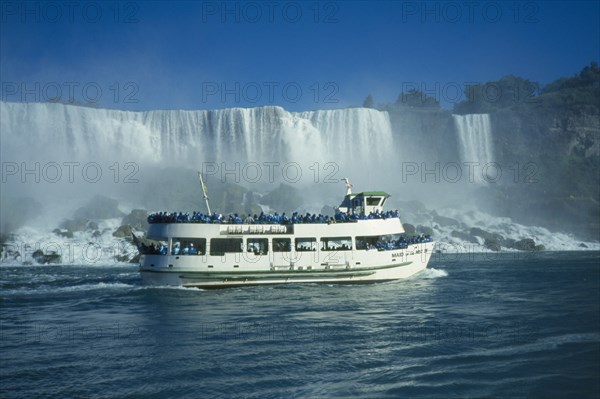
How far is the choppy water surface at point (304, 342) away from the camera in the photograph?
9461 mm

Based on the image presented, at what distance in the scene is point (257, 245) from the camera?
2422cm

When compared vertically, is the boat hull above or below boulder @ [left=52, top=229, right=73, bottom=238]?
below

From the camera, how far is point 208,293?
22.0 metres

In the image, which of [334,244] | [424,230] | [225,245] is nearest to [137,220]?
[225,245]

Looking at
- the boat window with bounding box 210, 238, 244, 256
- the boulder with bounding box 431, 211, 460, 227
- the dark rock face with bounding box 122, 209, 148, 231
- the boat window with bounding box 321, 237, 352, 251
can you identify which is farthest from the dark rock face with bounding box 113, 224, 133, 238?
the boulder with bounding box 431, 211, 460, 227

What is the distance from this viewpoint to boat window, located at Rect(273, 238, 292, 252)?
24016 mm

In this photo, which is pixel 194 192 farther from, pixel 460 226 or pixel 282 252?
pixel 282 252

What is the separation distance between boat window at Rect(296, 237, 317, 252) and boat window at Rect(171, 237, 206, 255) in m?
4.70

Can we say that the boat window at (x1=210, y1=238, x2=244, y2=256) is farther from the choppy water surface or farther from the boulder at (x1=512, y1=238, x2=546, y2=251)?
the boulder at (x1=512, y1=238, x2=546, y2=251)

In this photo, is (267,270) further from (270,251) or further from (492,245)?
(492,245)

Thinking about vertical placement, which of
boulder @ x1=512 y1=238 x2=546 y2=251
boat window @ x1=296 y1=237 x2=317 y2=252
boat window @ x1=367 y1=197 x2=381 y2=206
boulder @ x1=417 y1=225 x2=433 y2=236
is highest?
boat window @ x1=367 y1=197 x2=381 y2=206

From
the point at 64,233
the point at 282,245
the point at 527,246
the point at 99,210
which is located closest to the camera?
the point at 282,245

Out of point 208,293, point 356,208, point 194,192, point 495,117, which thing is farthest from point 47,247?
point 495,117

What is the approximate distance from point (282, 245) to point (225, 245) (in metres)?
2.84
